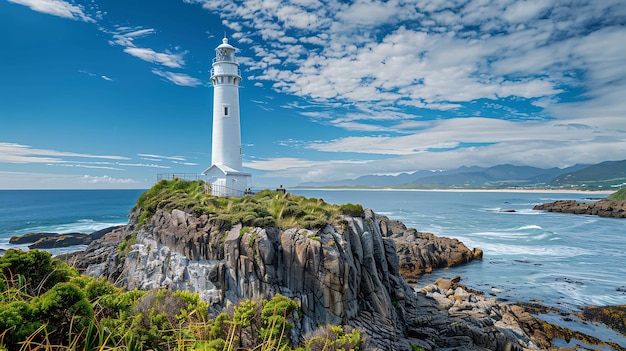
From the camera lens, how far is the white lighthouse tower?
25.3 meters

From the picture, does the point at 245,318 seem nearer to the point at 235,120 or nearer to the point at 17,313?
the point at 17,313

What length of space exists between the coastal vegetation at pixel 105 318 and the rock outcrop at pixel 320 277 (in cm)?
646

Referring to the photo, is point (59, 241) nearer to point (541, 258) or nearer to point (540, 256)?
point (541, 258)

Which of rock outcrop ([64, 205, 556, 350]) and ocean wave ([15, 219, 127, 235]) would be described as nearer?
rock outcrop ([64, 205, 556, 350])

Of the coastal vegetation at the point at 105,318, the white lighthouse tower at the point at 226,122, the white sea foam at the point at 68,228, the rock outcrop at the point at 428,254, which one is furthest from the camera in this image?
the white sea foam at the point at 68,228

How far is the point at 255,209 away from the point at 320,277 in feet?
16.3

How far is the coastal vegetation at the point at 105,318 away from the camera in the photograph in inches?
143

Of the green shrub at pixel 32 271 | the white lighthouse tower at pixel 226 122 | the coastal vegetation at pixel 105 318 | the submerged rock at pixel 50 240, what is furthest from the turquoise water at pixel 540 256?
the green shrub at pixel 32 271

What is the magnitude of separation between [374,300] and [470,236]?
121ft

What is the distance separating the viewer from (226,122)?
25.4 m

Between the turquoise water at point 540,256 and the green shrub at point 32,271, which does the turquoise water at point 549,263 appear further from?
the green shrub at point 32,271

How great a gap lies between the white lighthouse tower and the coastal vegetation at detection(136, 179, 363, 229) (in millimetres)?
3124

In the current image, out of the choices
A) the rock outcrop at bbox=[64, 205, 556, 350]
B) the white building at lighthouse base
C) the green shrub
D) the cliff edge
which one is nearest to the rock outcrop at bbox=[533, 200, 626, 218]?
the cliff edge

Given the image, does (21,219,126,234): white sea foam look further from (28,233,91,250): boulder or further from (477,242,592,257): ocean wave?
(477,242,592,257): ocean wave
